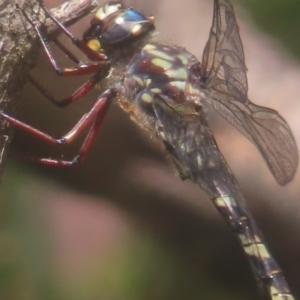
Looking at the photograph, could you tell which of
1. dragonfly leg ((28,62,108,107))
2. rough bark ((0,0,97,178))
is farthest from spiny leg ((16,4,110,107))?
rough bark ((0,0,97,178))

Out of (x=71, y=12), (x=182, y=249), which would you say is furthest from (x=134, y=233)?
(x=71, y=12)

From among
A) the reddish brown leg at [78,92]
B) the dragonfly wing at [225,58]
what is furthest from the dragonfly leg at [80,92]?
the dragonfly wing at [225,58]

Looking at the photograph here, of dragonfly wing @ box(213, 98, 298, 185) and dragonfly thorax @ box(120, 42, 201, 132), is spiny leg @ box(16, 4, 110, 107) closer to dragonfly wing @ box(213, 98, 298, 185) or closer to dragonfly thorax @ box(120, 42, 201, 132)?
dragonfly thorax @ box(120, 42, 201, 132)

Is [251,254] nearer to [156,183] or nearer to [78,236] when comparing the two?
[156,183]

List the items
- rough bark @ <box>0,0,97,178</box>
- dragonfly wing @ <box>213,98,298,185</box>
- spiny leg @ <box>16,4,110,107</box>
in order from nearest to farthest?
rough bark @ <box>0,0,97,178</box>
spiny leg @ <box>16,4,110,107</box>
dragonfly wing @ <box>213,98,298,185</box>

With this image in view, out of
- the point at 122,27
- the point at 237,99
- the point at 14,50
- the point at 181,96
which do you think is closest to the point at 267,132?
the point at 237,99

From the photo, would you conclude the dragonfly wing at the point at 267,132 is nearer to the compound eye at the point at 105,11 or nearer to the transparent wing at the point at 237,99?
the transparent wing at the point at 237,99
